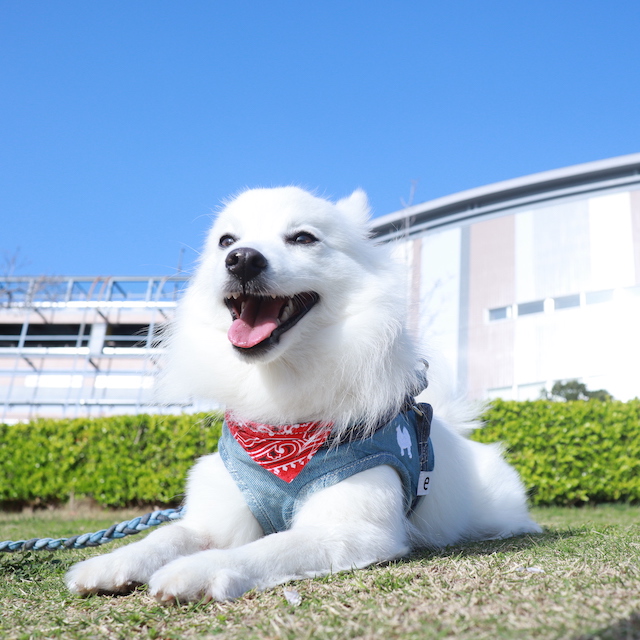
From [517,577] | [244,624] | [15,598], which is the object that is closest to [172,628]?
[244,624]

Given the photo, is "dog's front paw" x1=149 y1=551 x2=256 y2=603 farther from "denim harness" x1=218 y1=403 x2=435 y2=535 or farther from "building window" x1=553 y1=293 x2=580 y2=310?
"building window" x1=553 y1=293 x2=580 y2=310

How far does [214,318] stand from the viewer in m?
2.58

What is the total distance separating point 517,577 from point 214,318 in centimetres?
161

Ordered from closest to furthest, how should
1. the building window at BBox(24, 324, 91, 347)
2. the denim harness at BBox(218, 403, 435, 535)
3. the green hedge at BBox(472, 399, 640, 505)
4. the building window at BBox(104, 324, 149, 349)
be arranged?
the denim harness at BBox(218, 403, 435, 535)
the green hedge at BBox(472, 399, 640, 505)
the building window at BBox(104, 324, 149, 349)
the building window at BBox(24, 324, 91, 347)

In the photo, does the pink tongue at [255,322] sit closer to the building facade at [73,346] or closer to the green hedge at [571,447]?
the green hedge at [571,447]

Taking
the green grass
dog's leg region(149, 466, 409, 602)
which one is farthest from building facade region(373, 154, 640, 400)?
the green grass

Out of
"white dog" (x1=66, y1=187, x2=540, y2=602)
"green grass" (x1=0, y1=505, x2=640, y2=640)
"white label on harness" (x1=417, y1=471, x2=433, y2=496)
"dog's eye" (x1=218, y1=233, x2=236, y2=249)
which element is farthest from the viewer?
"dog's eye" (x1=218, y1=233, x2=236, y2=249)

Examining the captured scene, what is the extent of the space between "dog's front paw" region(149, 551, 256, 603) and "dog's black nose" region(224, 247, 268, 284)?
1.09m

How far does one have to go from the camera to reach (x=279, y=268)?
7.59ft

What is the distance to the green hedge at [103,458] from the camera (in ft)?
27.3

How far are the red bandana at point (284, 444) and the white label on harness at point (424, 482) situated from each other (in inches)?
21.2

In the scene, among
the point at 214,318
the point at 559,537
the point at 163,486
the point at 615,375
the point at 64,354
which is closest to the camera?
the point at 214,318

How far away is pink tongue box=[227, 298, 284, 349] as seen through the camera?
2.27 meters

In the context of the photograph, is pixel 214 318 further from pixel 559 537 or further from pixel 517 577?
pixel 559 537
